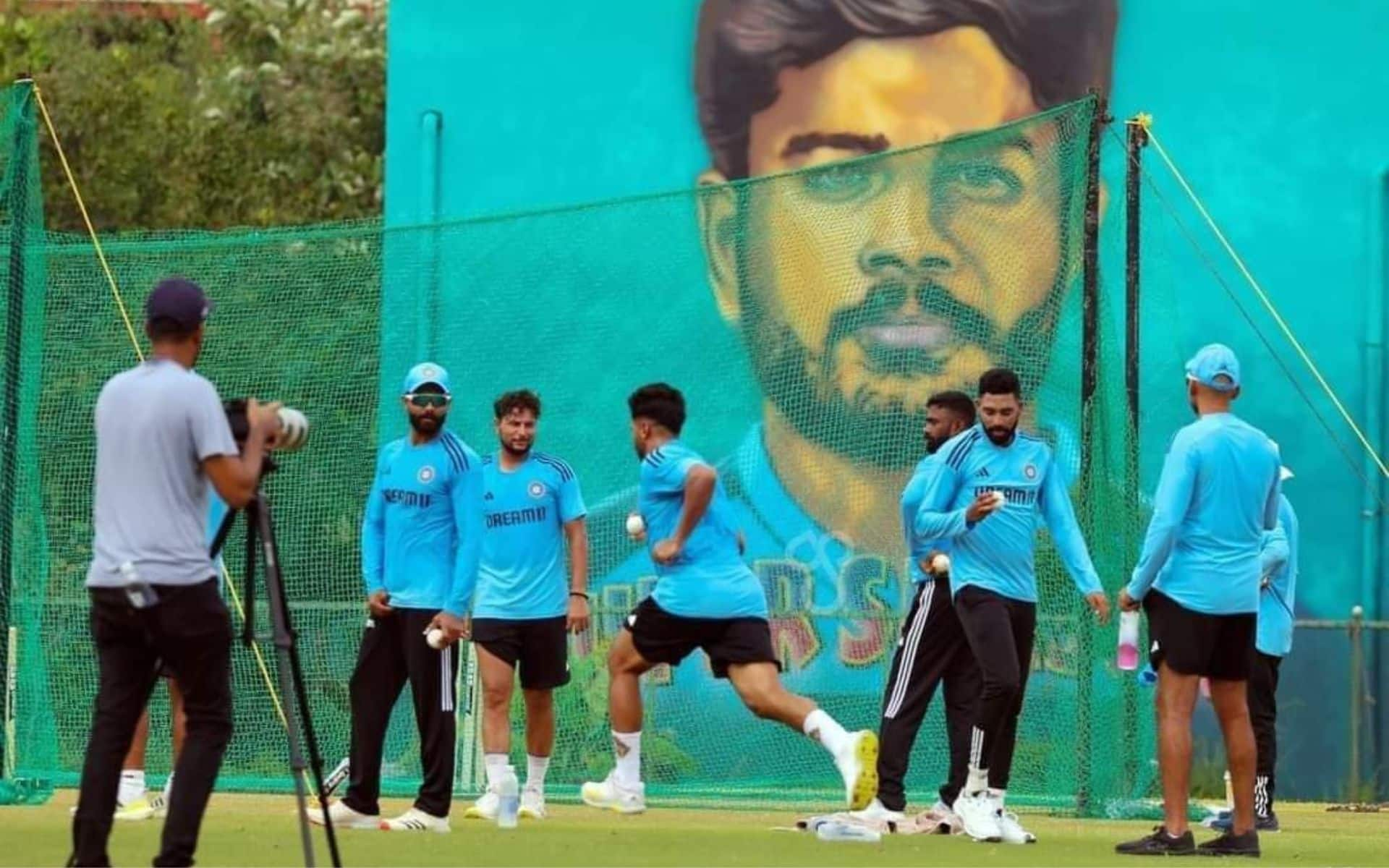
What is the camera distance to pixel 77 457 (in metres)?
14.1

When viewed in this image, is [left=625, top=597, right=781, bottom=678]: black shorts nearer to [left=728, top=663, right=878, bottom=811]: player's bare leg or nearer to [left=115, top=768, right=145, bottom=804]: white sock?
[left=728, top=663, right=878, bottom=811]: player's bare leg

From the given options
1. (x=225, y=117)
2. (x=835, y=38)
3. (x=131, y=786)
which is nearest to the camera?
(x=131, y=786)

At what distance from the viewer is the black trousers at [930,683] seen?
38.6ft

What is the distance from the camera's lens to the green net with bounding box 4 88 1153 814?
13594 millimetres

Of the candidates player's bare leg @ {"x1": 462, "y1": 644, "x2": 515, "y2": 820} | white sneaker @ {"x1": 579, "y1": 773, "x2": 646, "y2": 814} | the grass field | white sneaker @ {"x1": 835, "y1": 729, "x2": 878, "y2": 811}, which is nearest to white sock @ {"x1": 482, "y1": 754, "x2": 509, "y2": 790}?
player's bare leg @ {"x1": 462, "y1": 644, "x2": 515, "y2": 820}

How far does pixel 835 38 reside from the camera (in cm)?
1734

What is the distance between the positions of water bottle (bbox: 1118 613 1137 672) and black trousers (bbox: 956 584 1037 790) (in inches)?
23.8

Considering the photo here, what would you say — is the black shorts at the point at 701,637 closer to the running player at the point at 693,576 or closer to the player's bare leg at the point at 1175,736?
the running player at the point at 693,576

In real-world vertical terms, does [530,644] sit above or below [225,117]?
below

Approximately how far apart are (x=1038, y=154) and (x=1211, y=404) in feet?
10.2

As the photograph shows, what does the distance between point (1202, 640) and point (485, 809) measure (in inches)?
134

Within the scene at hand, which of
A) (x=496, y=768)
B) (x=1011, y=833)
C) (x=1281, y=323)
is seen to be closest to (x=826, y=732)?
(x=1011, y=833)

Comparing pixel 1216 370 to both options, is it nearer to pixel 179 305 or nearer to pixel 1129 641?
pixel 1129 641

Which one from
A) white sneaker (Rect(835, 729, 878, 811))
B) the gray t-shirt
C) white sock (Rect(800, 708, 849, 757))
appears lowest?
white sneaker (Rect(835, 729, 878, 811))
